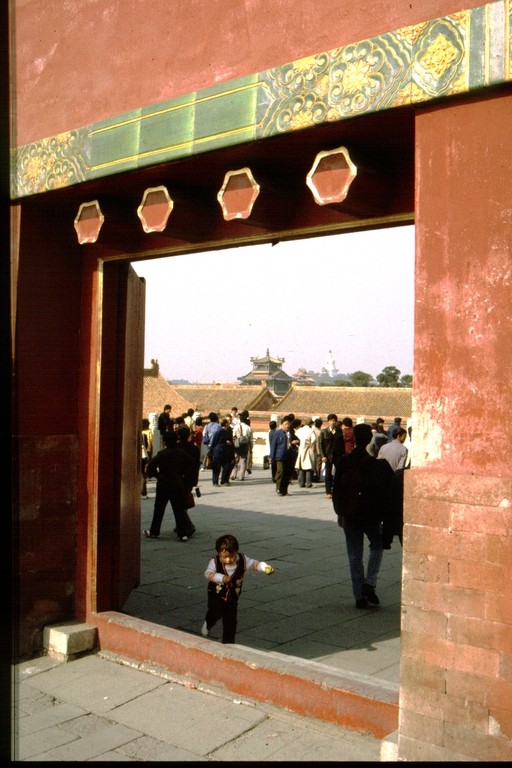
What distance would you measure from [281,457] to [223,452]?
1.58 m

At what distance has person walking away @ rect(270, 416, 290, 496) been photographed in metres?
15.1

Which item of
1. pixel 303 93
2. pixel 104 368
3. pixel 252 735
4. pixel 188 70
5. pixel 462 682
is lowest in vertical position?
pixel 252 735

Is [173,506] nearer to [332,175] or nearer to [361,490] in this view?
[361,490]

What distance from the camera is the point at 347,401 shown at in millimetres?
38000

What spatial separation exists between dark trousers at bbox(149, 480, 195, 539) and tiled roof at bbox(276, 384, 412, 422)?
→ 2561cm

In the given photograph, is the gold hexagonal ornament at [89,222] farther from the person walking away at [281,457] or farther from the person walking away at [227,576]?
the person walking away at [281,457]

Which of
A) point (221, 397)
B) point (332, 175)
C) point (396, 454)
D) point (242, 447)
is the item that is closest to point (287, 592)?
point (396, 454)

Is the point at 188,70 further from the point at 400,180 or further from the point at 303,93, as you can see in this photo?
the point at 400,180

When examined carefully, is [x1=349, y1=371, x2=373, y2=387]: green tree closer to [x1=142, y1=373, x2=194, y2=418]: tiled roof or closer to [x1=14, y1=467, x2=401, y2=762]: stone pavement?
[x1=142, y1=373, x2=194, y2=418]: tiled roof

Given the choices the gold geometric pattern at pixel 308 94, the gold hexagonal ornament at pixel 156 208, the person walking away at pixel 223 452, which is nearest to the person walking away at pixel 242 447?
the person walking away at pixel 223 452

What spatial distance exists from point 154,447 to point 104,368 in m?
11.5

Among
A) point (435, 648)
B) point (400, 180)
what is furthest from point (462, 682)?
point (400, 180)

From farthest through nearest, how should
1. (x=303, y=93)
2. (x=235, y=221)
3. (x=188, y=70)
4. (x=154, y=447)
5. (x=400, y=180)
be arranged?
1. (x=154, y=447)
2. (x=235, y=221)
3. (x=188, y=70)
4. (x=400, y=180)
5. (x=303, y=93)

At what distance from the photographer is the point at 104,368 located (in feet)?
19.8
